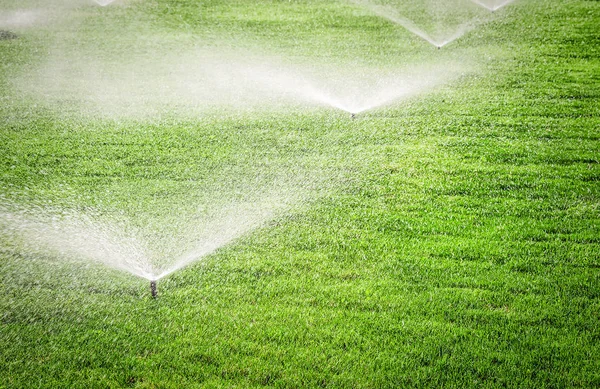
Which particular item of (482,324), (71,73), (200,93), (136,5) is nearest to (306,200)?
(482,324)

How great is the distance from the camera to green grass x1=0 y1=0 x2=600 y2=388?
3.84 metres

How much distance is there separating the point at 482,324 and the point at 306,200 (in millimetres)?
2460

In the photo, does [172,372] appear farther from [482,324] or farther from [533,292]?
[533,292]

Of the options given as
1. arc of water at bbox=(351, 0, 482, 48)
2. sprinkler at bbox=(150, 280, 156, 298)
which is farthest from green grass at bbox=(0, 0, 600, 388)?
arc of water at bbox=(351, 0, 482, 48)

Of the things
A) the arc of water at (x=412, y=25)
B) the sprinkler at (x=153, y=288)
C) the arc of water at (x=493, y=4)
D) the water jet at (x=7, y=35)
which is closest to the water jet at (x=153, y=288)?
the sprinkler at (x=153, y=288)

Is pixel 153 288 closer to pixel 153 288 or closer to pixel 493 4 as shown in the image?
pixel 153 288

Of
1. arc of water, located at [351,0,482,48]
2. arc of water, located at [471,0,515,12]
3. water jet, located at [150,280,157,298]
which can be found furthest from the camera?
arc of water, located at [471,0,515,12]

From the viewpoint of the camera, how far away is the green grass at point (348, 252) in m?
3.84

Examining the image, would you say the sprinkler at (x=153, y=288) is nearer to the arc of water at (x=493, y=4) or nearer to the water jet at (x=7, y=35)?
the water jet at (x=7, y=35)

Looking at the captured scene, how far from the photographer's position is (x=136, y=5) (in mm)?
→ 13453

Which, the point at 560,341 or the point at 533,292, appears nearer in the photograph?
the point at 560,341

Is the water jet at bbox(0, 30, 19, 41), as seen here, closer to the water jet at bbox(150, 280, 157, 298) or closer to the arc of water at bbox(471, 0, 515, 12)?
the water jet at bbox(150, 280, 157, 298)

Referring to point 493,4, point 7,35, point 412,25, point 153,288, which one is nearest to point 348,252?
point 153,288

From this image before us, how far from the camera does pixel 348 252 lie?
16.4 ft
